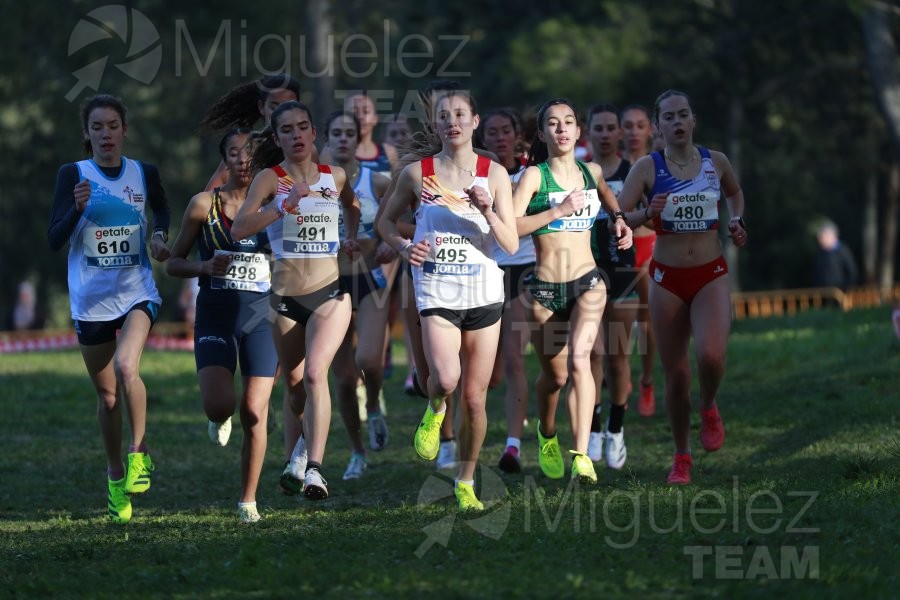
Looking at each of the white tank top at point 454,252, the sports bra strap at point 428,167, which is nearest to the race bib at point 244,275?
the white tank top at point 454,252

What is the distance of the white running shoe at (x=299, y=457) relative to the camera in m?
9.75

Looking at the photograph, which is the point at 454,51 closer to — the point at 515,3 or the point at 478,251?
the point at 515,3

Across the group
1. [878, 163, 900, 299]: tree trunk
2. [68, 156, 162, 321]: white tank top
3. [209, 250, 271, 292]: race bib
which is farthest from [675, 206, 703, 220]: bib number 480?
[878, 163, 900, 299]: tree trunk

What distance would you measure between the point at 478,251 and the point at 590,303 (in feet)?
4.22

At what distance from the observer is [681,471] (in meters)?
9.89

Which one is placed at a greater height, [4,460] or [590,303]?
[590,303]

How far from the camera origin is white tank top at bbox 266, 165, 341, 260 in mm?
9203

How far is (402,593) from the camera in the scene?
653 centimetres

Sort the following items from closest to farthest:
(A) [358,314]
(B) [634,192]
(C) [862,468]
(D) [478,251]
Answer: (D) [478,251], (C) [862,468], (B) [634,192], (A) [358,314]

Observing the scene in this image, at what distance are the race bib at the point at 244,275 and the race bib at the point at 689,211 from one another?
2.64 meters

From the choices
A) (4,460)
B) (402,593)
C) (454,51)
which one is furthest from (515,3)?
(402,593)

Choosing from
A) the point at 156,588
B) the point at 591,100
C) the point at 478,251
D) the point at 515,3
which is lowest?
the point at 156,588

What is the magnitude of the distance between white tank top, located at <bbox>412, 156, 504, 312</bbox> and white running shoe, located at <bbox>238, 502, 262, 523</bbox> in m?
1.59

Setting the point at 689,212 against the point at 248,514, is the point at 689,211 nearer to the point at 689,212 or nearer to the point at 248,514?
the point at 689,212
